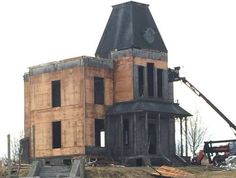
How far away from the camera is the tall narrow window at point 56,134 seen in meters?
63.7

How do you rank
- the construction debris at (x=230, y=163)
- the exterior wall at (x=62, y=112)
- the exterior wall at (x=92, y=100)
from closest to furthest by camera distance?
the construction debris at (x=230, y=163) < the exterior wall at (x=92, y=100) < the exterior wall at (x=62, y=112)

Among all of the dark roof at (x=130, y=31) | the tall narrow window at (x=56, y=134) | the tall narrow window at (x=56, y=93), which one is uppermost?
the dark roof at (x=130, y=31)

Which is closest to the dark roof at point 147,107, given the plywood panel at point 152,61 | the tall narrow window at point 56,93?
the plywood panel at point 152,61

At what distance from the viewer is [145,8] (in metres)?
66.4

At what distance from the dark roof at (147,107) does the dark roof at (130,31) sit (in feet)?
15.6

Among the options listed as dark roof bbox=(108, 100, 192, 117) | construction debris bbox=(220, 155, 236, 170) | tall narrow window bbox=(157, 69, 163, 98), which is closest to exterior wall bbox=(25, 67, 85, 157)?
dark roof bbox=(108, 100, 192, 117)

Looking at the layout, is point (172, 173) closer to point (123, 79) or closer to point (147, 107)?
point (147, 107)

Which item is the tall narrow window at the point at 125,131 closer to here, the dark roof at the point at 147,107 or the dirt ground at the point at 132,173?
the dark roof at the point at 147,107

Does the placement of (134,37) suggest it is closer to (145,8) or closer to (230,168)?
(145,8)

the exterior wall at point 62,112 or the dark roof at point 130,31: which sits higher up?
the dark roof at point 130,31

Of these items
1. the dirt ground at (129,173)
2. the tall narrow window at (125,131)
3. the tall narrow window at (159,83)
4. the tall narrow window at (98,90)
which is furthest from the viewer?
the tall narrow window at (159,83)

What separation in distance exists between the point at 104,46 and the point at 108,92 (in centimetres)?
480

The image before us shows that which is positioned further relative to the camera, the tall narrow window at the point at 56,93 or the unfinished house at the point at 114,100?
the tall narrow window at the point at 56,93

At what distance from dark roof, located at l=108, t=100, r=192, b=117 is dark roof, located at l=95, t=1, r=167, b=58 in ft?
15.6
